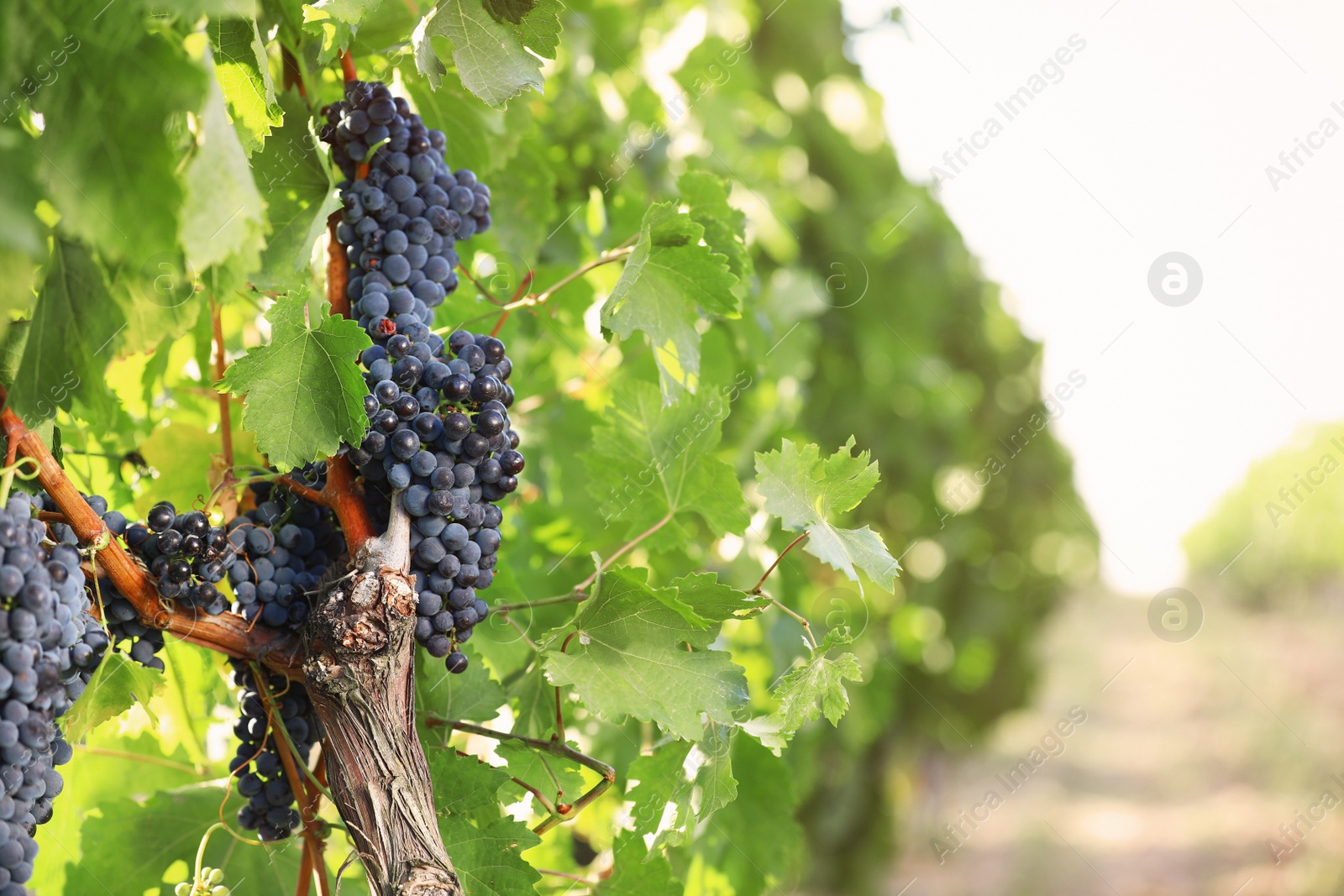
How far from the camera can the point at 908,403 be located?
2.78 meters

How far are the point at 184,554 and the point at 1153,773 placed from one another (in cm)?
549

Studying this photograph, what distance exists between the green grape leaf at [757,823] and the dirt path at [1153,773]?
95.2 inches

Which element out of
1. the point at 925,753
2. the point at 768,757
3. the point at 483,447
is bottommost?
the point at 925,753

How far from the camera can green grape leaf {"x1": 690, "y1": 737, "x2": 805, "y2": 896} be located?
108 cm

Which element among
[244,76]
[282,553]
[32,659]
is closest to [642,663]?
[282,553]

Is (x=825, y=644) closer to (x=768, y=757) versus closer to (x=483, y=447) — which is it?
(x=483, y=447)

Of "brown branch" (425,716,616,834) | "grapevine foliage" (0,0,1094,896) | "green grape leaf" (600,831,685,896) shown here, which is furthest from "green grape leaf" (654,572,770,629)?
"green grape leaf" (600,831,685,896)

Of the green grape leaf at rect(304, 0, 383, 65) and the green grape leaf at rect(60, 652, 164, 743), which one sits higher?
the green grape leaf at rect(304, 0, 383, 65)

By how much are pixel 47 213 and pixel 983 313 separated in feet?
9.27

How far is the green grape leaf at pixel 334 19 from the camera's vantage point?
612mm

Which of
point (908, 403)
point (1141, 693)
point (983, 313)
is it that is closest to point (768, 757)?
point (908, 403)

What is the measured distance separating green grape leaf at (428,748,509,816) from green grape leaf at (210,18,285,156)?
0.46m

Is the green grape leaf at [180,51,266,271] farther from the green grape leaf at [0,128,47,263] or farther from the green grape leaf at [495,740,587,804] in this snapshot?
the green grape leaf at [495,740,587,804]

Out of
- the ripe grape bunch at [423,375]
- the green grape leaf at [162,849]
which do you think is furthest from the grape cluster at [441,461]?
the green grape leaf at [162,849]
